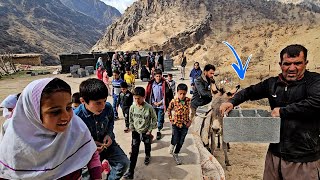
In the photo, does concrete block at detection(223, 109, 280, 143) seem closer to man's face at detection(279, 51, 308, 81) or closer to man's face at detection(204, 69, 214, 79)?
man's face at detection(279, 51, 308, 81)

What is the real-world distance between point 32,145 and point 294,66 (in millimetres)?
1854

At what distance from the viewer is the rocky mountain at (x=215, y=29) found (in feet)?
76.9

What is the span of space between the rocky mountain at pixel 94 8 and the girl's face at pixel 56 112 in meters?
159

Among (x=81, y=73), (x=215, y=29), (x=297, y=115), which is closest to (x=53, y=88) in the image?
(x=297, y=115)

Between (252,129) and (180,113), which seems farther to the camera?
(180,113)

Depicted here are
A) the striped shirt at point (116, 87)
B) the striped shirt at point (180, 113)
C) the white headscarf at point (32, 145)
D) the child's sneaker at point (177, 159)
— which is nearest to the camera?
the white headscarf at point (32, 145)

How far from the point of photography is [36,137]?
1.59m

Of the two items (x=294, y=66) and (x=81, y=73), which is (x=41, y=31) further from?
(x=294, y=66)

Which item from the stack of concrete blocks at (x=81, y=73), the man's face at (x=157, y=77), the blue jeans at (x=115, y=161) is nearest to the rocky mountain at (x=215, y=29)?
the stack of concrete blocks at (x=81, y=73)

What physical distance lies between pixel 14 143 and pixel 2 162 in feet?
0.52

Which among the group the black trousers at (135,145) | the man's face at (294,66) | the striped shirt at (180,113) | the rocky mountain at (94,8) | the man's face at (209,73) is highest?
the rocky mountain at (94,8)

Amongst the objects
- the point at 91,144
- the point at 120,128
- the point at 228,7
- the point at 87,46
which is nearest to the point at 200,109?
the point at 120,128

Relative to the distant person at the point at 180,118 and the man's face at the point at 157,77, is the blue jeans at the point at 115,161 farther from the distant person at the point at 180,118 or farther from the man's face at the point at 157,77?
the man's face at the point at 157,77

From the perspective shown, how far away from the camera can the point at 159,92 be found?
568 cm
